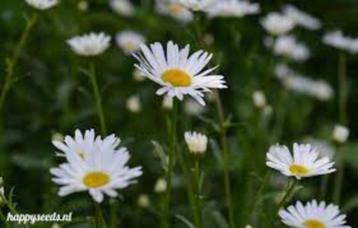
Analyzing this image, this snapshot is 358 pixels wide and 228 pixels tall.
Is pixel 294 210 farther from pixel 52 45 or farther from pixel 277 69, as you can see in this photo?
pixel 277 69

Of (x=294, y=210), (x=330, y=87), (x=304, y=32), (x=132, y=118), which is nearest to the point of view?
(x=294, y=210)

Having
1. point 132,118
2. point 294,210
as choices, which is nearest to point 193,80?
point 294,210

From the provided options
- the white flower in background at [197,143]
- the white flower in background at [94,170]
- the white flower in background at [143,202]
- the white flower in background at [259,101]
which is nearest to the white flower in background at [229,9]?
the white flower in background at [259,101]

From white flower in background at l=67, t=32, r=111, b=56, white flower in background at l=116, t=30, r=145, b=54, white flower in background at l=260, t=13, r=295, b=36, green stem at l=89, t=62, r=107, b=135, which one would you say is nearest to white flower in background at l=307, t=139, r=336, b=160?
white flower in background at l=260, t=13, r=295, b=36

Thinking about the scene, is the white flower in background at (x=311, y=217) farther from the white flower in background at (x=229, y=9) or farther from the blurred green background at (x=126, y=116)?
the white flower in background at (x=229, y=9)

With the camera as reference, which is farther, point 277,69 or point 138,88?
point 277,69

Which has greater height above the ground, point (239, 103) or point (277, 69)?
point (277, 69)
